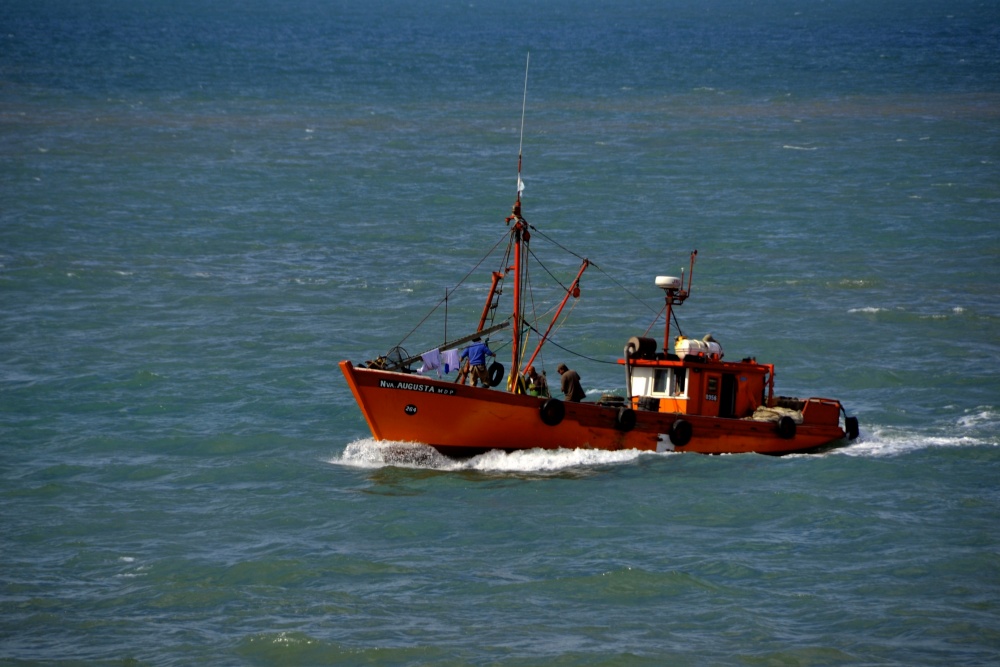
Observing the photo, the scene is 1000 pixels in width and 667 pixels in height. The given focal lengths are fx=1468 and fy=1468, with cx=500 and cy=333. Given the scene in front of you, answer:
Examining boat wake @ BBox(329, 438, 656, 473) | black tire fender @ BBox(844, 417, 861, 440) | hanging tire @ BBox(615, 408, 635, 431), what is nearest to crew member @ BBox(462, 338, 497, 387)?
boat wake @ BBox(329, 438, 656, 473)

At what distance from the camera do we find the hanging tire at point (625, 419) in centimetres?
3238

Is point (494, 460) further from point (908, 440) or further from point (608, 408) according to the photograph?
point (908, 440)

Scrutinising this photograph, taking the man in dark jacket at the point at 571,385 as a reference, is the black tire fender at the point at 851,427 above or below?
below

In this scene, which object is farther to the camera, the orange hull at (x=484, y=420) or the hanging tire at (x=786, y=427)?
the hanging tire at (x=786, y=427)

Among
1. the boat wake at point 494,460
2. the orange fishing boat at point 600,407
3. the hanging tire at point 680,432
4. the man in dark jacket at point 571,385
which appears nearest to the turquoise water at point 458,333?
the boat wake at point 494,460

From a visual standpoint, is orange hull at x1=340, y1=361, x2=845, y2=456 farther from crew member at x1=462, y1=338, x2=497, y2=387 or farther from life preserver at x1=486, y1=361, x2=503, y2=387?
life preserver at x1=486, y1=361, x2=503, y2=387

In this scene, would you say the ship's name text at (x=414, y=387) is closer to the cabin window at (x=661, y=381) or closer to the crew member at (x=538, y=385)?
the crew member at (x=538, y=385)

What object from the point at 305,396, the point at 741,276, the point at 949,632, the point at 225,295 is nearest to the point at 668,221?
the point at 741,276

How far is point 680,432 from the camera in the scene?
33094 millimetres

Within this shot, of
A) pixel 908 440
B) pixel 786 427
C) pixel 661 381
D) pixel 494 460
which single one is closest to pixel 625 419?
pixel 661 381

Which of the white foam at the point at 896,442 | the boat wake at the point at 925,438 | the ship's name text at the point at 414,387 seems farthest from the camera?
the boat wake at the point at 925,438

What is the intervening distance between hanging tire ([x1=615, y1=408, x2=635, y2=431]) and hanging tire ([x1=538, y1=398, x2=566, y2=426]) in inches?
52.2

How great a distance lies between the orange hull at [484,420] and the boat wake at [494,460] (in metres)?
0.15

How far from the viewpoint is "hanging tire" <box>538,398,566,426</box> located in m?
31.7
